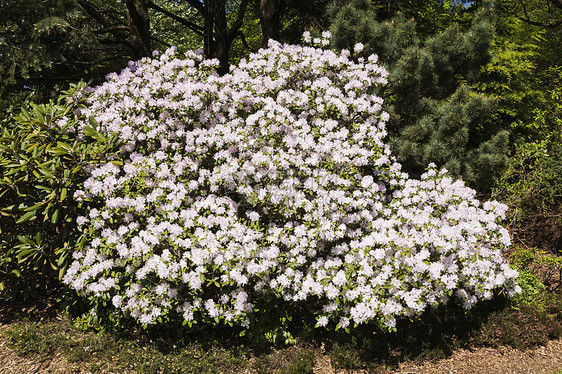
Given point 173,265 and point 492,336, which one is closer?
point 173,265

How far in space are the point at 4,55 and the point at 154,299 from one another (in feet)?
15.0

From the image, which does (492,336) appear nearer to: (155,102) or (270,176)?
(270,176)

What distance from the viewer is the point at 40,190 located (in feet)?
14.5

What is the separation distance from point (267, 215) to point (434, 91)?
12.4 ft

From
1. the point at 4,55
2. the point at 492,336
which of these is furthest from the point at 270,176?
the point at 4,55

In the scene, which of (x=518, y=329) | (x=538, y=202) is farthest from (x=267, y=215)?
(x=538, y=202)

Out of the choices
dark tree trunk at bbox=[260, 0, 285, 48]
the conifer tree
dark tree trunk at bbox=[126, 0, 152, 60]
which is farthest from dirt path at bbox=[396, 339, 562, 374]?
dark tree trunk at bbox=[126, 0, 152, 60]

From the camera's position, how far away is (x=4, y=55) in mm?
5344

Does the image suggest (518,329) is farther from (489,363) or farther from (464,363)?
(464,363)

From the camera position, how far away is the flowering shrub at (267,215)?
12.1 ft

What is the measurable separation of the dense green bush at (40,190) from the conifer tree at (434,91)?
14.2ft

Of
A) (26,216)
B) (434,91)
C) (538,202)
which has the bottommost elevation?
(26,216)

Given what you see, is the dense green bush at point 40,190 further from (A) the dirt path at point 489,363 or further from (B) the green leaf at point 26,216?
(A) the dirt path at point 489,363

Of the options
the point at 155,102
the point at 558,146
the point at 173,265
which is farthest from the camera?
the point at 558,146
